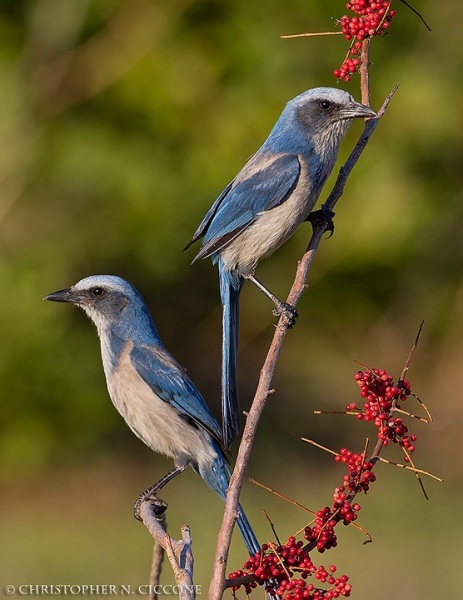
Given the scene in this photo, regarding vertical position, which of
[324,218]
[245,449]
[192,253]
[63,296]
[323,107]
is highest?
[192,253]

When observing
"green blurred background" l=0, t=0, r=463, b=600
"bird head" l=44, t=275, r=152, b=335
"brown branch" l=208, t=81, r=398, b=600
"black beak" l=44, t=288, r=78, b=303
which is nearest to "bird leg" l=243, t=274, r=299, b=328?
"brown branch" l=208, t=81, r=398, b=600

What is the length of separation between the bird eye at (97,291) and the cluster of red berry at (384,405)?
1727 millimetres

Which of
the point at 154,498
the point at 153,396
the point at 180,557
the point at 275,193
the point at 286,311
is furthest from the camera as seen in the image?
the point at 275,193

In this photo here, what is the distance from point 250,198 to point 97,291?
2.36ft

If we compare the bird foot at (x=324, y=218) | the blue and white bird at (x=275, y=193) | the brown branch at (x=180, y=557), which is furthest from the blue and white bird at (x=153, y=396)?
the brown branch at (x=180, y=557)

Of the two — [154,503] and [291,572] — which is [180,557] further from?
[154,503]

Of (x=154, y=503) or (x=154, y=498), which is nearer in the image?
(x=154, y=503)

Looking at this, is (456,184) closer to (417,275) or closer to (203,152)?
(417,275)

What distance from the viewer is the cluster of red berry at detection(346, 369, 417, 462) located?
2.43 metres

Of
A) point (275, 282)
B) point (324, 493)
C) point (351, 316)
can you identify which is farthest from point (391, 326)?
point (324, 493)

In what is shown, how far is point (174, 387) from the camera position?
3.91 meters

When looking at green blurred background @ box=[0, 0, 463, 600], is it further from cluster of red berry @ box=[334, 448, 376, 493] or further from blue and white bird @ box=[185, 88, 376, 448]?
cluster of red berry @ box=[334, 448, 376, 493]

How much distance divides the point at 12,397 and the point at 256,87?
300 cm

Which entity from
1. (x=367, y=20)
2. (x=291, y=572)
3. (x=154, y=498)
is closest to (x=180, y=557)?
(x=291, y=572)
